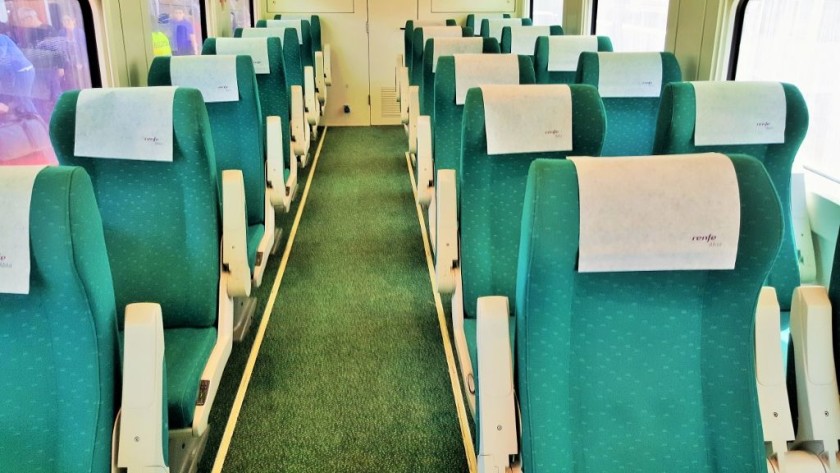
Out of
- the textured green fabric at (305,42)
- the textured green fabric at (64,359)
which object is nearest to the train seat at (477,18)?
the textured green fabric at (305,42)

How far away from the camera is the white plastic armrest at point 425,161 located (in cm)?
368

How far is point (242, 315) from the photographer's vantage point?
343 centimetres

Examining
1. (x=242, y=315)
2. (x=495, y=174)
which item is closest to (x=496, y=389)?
(x=495, y=174)

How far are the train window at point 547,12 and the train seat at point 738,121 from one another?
4.77m

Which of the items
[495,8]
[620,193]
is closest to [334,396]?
[620,193]

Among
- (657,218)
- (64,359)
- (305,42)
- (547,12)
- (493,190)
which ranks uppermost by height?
(547,12)

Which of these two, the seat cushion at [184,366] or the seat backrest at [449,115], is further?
the seat backrest at [449,115]

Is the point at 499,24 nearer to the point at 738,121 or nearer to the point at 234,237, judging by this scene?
the point at 738,121

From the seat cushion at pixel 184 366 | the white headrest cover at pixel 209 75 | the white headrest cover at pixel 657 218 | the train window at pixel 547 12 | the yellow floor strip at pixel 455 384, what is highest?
the train window at pixel 547 12

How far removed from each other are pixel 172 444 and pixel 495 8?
737 centimetres

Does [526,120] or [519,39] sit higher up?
[519,39]

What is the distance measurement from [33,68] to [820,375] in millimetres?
3023

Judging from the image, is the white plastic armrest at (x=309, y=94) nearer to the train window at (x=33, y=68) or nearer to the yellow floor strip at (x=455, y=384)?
the yellow floor strip at (x=455, y=384)

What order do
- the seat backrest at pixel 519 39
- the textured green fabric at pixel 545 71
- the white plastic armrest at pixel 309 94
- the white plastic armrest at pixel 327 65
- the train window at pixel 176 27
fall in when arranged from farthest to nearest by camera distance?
1. the white plastic armrest at pixel 327 65
2. the white plastic armrest at pixel 309 94
3. the seat backrest at pixel 519 39
4. the textured green fabric at pixel 545 71
5. the train window at pixel 176 27
